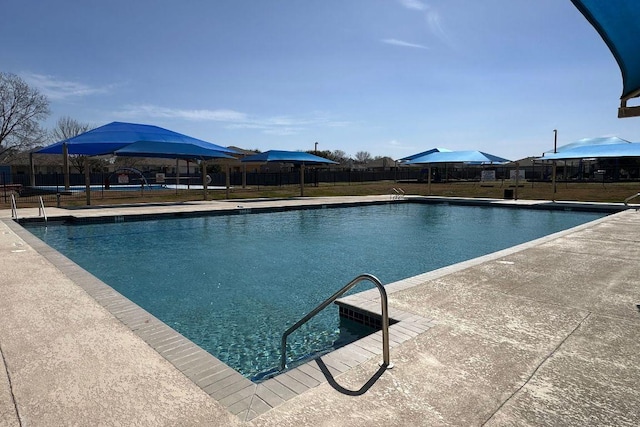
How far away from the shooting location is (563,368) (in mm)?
3016

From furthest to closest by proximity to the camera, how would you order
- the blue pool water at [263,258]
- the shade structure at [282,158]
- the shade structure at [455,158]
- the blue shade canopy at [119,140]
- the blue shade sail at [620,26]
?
the shade structure at [455,158] → the shade structure at [282,158] → the blue shade canopy at [119,140] → the blue pool water at [263,258] → the blue shade sail at [620,26]

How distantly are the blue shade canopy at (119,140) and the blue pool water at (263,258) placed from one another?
649 centimetres

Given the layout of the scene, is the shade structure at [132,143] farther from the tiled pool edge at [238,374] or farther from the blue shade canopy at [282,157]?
the tiled pool edge at [238,374]

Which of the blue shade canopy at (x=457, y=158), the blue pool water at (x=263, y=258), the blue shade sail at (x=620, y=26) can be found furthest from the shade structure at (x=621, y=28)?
the blue shade canopy at (x=457, y=158)

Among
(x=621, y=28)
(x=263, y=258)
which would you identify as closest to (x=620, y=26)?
(x=621, y=28)

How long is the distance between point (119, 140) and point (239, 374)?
1824 centimetres

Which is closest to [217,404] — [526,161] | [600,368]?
[600,368]

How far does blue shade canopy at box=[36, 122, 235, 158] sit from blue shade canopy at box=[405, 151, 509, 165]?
1261 centimetres

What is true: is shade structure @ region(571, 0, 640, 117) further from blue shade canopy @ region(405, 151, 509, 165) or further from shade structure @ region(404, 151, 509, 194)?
blue shade canopy @ region(405, 151, 509, 165)

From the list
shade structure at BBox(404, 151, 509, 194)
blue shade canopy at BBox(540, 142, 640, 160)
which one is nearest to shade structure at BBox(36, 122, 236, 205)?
shade structure at BBox(404, 151, 509, 194)

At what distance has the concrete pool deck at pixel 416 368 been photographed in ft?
7.93

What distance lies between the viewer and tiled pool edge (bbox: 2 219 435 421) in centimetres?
261

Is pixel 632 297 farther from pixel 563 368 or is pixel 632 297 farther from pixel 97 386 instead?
pixel 97 386

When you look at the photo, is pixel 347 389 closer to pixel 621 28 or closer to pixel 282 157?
pixel 621 28
